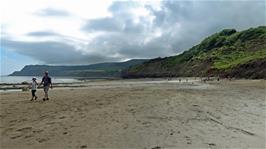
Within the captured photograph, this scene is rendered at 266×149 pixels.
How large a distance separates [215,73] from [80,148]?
106113 mm

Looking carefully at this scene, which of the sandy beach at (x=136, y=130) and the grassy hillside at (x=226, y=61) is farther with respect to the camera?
the grassy hillside at (x=226, y=61)

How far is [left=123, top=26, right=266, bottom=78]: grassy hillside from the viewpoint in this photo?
89.1 metres

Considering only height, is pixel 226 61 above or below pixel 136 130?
above

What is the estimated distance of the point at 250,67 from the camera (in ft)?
286

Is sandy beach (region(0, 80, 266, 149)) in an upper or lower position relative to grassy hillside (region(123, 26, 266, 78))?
lower

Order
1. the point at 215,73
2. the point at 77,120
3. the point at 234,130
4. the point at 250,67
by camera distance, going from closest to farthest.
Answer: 1. the point at 234,130
2. the point at 77,120
3. the point at 250,67
4. the point at 215,73

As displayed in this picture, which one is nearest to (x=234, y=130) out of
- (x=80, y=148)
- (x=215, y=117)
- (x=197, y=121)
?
(x=197, y=121)

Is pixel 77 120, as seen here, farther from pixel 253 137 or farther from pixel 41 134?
pixel 253 137

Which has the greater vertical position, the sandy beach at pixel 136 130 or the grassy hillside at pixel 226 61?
the grassy hillside at pixel 226 61

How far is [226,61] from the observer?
129875 millimetres

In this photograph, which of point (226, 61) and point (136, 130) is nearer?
point (136, 130)

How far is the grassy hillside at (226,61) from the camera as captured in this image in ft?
292

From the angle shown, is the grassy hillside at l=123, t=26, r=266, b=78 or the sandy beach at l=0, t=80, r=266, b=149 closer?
the sandy beach at l=0, t=80, r=266, b=149

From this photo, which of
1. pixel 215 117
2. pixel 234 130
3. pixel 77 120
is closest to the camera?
pixel 234 130
